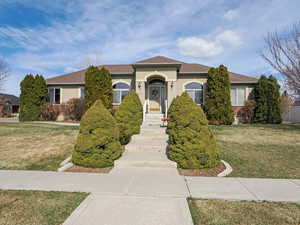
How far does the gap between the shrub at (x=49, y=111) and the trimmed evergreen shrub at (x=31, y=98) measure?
0.37m

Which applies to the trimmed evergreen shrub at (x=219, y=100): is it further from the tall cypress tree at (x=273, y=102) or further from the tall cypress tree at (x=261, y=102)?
the tall cypress tree at (x=273, y=102)

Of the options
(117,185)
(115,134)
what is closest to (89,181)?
(117,185)

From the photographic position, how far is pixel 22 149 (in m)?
6.38

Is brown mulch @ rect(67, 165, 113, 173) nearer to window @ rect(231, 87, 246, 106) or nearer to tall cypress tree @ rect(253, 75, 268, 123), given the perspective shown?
window @ rect(231, 87, 246, 106)

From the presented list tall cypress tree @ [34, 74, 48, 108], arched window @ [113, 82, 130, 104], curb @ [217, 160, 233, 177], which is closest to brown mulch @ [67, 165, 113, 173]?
curb @ [217, 160, 233, 177]

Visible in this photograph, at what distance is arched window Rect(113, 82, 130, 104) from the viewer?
1594 centimetres

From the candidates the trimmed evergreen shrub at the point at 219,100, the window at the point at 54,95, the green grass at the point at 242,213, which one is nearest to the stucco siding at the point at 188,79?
the trimmed evergreen shrub at the point at 219,100

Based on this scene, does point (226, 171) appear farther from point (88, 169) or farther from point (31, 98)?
point (31, 98)

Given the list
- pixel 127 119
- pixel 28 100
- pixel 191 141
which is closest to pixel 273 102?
pixel 191 141

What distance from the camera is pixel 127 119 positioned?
7.50m

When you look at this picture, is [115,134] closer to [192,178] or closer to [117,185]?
[117,185]

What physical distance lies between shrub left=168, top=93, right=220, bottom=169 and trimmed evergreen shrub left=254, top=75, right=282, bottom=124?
12.0m

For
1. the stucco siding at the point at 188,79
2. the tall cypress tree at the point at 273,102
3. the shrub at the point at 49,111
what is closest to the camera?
the tall cypress tree at the point at 273,102

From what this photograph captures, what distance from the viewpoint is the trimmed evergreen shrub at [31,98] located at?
15.0 meters
